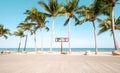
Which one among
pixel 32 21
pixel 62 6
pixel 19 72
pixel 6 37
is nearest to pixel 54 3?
pixel 62 6

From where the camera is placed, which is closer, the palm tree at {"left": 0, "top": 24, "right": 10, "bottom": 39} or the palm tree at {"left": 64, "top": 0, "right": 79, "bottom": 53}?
the palm tree at {"left": 64, "top": 0, "right": 79, "bottom": 53}

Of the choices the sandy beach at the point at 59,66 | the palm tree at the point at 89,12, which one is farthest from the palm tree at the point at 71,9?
the sandy beach at the point at 59,66

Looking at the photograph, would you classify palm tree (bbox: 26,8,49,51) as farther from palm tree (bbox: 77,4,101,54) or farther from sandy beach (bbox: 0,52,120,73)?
sandy beach (bbox: 0,52,120,73)

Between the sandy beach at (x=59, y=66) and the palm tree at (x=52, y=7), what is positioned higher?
the palm tree at (x=52, y=7)

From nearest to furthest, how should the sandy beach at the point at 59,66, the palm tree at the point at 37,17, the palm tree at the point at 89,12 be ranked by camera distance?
the sandy beach at the point at 59,66, the palm tree at the point at 89,12, the palm tree at the point at 37,17

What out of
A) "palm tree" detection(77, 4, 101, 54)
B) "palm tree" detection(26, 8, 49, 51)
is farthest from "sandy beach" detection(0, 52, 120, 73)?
"palm tree" detection(26, 8, 49, 51)

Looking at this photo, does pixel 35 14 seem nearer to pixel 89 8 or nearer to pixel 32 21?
pixel 32 21

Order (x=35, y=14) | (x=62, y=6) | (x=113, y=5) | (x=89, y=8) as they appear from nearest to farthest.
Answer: (x=113, y=5) → (x=89, y=8) → (x=62, y=6) → (x=35, y=14)

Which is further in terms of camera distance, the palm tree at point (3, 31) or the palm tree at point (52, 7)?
the palm tree at point (3, 31)

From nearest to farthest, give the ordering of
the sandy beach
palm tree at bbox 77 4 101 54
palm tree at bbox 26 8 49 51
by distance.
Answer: the sandy beach → palm tree at bbox 77 4 101 54 → palm tree at bbox 26 8 49 51

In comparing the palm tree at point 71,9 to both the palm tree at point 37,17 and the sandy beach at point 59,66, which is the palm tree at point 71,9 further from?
the sandy beach at point 59,66

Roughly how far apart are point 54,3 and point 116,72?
2875cm

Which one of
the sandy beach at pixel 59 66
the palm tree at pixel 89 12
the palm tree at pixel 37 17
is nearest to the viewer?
the sandy beach at pixel 59 66

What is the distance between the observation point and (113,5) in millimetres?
30750
